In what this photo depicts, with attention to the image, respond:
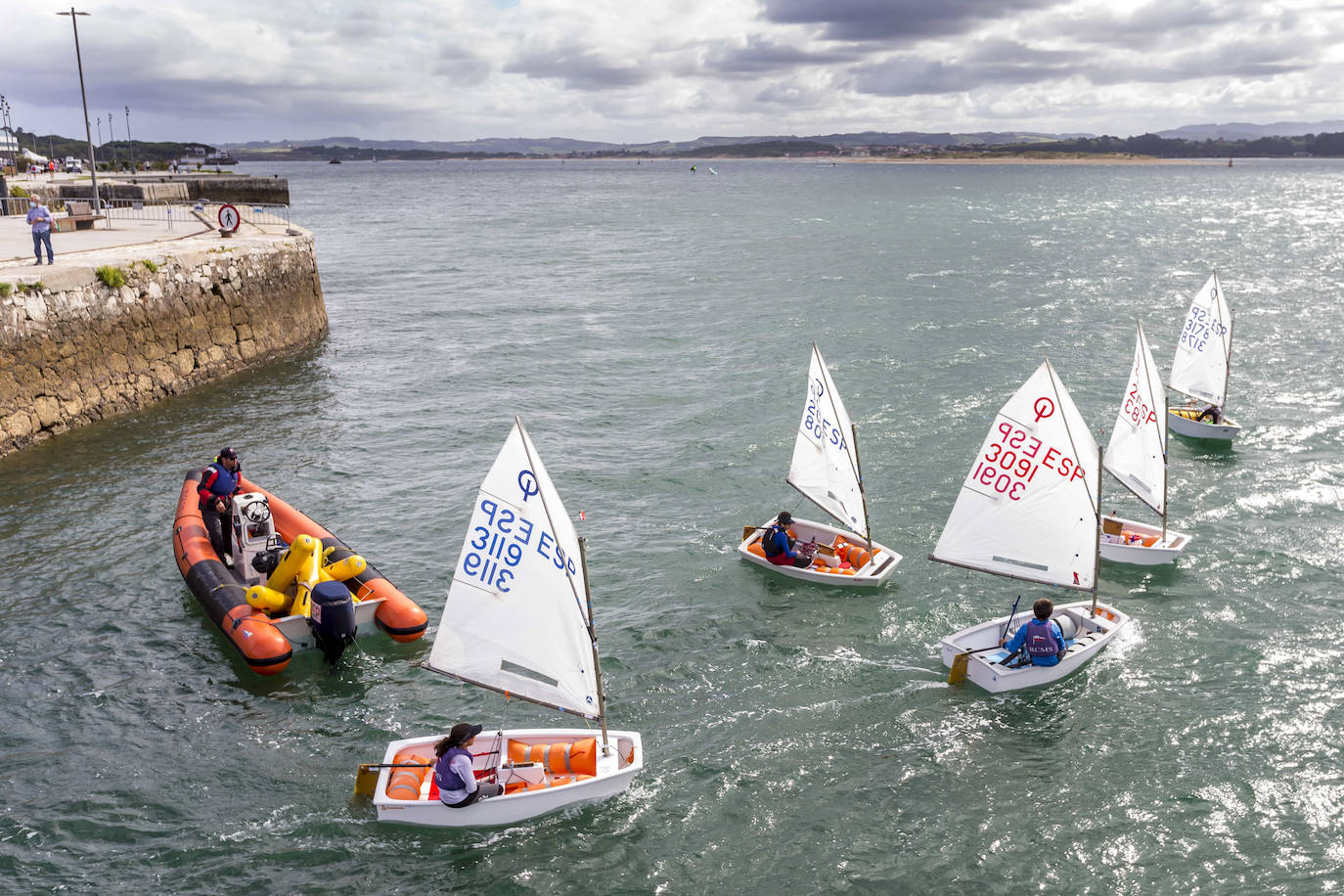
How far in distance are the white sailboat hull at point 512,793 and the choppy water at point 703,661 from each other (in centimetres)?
34

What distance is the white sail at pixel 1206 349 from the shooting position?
30828mm

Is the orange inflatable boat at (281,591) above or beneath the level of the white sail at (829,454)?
beneath

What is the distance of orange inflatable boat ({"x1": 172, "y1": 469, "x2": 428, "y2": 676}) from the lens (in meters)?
17.6

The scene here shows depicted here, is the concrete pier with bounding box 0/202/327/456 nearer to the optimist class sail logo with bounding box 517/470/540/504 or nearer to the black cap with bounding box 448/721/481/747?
the optimist class sail logo with bounding box 517/470/540/504

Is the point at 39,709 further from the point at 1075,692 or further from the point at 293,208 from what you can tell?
the point at 293,208

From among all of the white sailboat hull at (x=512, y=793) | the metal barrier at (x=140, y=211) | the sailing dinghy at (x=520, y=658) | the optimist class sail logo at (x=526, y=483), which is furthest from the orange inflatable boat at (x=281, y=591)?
the metal barrier at (x=140, y=211)

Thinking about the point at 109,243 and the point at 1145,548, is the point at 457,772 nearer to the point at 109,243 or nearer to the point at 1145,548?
the point at 1145,548

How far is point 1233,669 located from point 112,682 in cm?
2129

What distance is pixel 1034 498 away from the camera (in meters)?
19.2

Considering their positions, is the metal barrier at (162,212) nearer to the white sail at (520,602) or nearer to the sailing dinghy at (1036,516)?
the white sail at (520,602)

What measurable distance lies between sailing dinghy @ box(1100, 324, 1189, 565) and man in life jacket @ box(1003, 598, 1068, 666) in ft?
20.0

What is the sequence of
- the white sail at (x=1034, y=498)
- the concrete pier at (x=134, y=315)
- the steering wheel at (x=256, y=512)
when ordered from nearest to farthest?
the white sail at (x=1034, y=498) < the steering wheel at (x=256, y=512) < the concrete pier at (x=134, y=315)

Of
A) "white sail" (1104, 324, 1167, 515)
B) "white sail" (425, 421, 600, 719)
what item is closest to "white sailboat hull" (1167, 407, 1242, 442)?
"white sail" (1104, 324, 1167, 515)

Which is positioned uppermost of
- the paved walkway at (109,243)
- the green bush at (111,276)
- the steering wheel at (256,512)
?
the paved walkway at (109,243)
